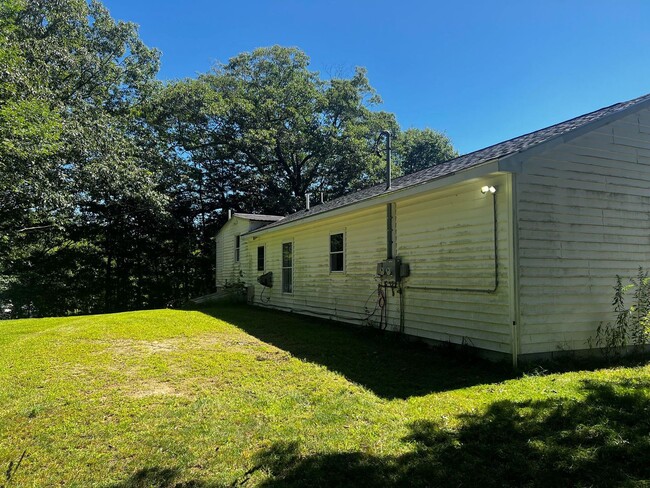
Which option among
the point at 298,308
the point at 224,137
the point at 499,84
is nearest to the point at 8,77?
the point at 298,308

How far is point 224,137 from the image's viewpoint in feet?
71.6

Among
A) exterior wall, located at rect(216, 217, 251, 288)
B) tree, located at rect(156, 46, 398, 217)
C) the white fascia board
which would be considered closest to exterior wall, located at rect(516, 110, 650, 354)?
the white fascia board

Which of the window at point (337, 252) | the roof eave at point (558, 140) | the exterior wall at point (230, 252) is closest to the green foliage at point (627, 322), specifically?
the roof eave at point (558, 140)

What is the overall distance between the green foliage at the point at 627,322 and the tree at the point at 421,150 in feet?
73.3

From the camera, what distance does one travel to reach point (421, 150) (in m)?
28.4

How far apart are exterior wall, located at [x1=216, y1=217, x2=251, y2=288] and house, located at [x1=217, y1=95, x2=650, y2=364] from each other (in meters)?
9.16

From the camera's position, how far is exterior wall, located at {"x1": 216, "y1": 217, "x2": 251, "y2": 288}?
15.9 meters

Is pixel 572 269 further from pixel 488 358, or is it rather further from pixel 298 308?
pixel 298 308

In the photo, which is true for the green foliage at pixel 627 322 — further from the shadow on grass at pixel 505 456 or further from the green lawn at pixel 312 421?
the shadow on grass at pixel 505 456

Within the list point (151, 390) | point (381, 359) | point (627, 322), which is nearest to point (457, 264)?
point (381, 359)

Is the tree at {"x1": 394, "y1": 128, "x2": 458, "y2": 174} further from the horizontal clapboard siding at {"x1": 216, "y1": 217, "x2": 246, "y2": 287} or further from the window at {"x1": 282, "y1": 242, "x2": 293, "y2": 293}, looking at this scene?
the window at {"x1": 282, "y1": 242, "x2": 293, "y2": 293}

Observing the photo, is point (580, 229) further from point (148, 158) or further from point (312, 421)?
point (148, 158)

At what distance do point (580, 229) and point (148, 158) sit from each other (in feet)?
60.4

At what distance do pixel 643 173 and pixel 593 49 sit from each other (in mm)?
4146
